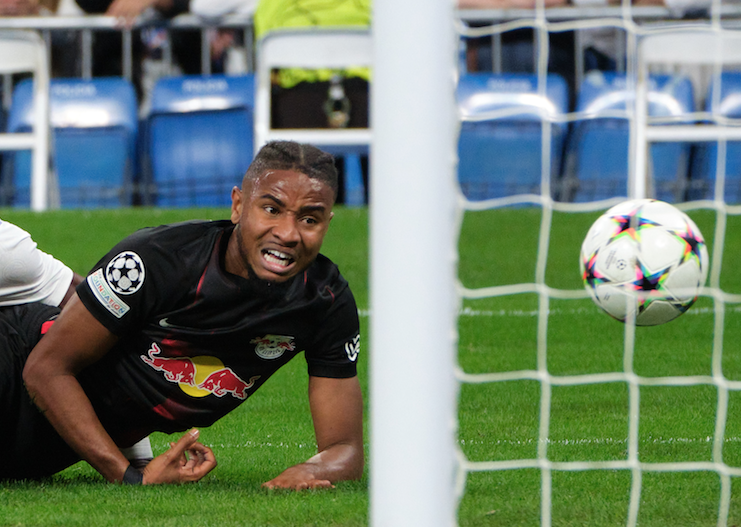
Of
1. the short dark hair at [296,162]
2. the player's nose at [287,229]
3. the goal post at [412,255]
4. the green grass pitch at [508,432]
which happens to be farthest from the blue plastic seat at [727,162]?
the goal post at [412,255]

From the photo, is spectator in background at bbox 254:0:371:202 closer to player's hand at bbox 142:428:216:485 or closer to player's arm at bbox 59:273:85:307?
player's arm at bbox 59:273:85:307

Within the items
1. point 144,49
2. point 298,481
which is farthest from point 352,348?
point 144,49

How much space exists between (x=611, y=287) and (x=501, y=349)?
3.55ft

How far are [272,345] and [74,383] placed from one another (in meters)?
0.54

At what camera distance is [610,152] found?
9.65 m

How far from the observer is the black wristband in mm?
3189

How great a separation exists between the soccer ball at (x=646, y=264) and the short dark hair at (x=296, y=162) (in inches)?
75.8

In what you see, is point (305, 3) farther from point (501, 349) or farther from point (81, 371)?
point (81, 371)

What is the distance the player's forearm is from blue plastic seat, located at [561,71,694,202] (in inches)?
267

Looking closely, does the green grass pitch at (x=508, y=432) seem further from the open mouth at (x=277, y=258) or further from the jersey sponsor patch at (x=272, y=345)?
the open mouth at (x=277, y=258)

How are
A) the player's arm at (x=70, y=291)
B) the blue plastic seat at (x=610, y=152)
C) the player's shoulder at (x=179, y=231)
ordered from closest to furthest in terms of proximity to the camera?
the player's shoulder at (x=179, y=231) < the player's arm at (x=70, y=291) < the blue plastic seat at (x=610, y=152)

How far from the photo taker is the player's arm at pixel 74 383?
3.11m

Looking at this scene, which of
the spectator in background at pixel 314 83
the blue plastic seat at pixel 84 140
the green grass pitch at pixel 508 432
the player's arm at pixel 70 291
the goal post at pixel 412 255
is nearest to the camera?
the goal post at pixel 412 255

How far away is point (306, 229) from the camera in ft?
10.00
